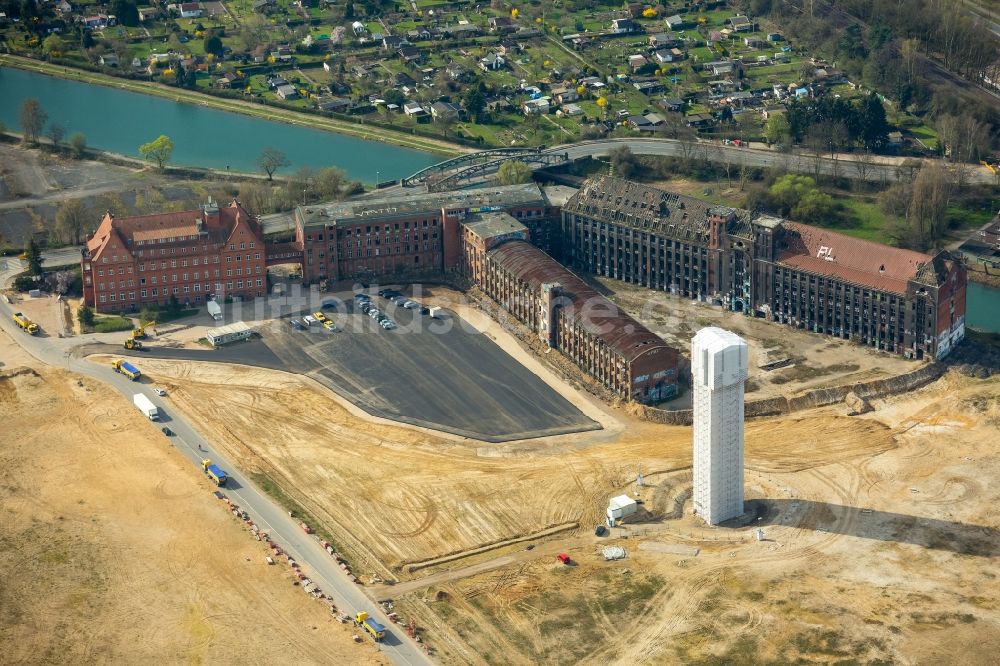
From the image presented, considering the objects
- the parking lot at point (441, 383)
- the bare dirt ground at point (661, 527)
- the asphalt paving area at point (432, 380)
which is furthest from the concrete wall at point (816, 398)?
the asphalt paving area at point (432, 380)

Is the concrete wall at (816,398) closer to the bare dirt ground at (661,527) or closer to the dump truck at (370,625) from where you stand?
the bare dirt ground at (661,527)

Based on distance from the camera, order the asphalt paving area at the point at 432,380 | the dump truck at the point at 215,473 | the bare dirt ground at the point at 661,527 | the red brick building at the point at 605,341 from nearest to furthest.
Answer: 1. the bare dirt ground at the point at 661,527
2. the dump truck at the point at 215,473
3. the asphalt paving area at the point at 432,380
4. the red brick building at the point at 605,341

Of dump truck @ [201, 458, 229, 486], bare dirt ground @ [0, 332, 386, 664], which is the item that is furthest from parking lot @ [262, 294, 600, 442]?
bare dirt ground @ [0, 332, 386, 664]

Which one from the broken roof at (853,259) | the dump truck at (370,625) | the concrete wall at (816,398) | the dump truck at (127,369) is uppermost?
the broken roof at (853,259)

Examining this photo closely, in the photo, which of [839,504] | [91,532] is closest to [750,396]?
[839,504]

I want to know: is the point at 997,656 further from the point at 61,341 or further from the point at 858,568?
the point at 61,341
